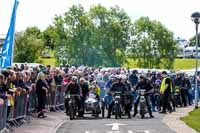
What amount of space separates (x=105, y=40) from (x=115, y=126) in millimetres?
71750

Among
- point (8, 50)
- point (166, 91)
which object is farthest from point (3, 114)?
point (166, 91)

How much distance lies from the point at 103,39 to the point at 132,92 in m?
64.8

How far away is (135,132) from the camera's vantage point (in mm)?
20578

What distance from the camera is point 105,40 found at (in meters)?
94.1

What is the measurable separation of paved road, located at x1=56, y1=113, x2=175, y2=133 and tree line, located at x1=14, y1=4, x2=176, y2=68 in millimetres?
65328

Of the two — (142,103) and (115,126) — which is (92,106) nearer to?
(142,103)

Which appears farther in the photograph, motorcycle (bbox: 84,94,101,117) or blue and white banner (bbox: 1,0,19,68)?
motorcycle (bbox: 84,94,101,117)

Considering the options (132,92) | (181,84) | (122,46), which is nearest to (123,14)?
(122,46)

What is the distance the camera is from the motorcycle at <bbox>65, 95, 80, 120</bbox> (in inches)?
1036

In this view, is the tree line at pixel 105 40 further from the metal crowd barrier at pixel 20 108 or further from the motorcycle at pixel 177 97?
the metal crowd barrier at pixel 20 108

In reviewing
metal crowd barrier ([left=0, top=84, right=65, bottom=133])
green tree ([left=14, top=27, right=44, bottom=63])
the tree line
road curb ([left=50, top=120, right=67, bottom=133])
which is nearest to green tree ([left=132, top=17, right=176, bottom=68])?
the tree line

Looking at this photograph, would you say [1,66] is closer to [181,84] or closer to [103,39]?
[181,84]

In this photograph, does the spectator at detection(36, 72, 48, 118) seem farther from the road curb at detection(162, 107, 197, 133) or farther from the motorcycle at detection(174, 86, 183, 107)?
the motorcycle at detection(174, 86, 183, 107)

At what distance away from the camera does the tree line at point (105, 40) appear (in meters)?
91.7
